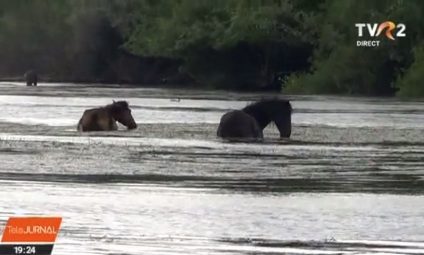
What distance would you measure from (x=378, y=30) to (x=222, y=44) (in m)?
12.7

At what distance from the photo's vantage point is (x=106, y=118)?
35938 millimetres

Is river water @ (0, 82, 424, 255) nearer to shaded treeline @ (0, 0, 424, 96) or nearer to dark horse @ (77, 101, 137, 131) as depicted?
dark horse @ (77, 101, 137, 131)

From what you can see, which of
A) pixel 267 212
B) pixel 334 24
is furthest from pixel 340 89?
pixel 267 212

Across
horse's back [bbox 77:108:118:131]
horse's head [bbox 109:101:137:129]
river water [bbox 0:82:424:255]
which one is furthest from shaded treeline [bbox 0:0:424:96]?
river water [bbox 0:82:424:255]

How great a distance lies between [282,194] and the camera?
20.1m

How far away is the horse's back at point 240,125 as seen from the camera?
1266 inches

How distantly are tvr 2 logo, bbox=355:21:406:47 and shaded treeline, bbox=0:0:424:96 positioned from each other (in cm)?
25

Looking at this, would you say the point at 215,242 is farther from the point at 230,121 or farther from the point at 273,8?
the point at 273,8

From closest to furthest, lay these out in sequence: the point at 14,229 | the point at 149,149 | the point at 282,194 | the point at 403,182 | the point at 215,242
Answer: the point at 14,229 < the point at 215,242 < the point at 282,194 < the point at 403,182 < the point at 149,149

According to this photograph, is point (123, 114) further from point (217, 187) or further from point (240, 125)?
point (217, 187)

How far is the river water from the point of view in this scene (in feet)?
49.2

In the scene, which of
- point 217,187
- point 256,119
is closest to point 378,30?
point 256,119

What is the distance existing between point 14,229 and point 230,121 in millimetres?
20437

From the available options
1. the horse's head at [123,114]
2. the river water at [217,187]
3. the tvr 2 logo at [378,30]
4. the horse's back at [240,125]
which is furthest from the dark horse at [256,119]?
the tvr 2 logo at [378,30]
